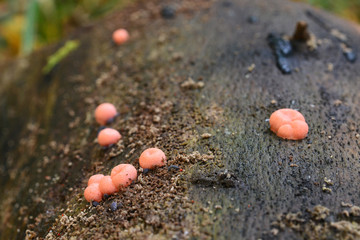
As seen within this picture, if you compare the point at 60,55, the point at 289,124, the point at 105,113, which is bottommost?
the point at 60,55

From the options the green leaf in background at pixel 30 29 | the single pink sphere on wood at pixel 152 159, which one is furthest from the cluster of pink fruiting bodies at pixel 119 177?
the green leaf in background at pixel 30 29

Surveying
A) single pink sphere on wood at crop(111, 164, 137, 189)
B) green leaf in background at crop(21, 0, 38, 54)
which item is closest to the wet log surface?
single pink sphere on wood at crop(111, 164, 137, 189)

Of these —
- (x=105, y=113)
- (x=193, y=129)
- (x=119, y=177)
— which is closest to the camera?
(x=119, y=177)

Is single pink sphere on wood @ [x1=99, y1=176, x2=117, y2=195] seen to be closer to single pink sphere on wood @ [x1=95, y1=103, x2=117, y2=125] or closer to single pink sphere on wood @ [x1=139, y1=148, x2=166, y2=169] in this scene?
single pink sphere on wood @ [x1=139, y1=148, x2=166, y2=169]

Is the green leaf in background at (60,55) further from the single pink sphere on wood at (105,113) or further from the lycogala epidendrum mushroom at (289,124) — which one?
the lycogala epidendrum mushroom at (289,124)

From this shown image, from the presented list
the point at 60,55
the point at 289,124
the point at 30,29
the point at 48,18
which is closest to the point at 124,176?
the point at 289,124

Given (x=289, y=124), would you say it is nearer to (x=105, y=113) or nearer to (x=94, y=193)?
(x=94, y=193)
